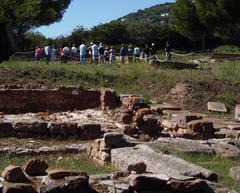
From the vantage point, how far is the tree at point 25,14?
44.7 meters

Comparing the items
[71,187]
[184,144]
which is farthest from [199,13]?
[71,187]

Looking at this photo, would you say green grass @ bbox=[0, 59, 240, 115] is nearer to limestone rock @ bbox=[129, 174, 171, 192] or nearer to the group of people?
the group of people

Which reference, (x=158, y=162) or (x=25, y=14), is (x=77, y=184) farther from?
(x=25, y=14)

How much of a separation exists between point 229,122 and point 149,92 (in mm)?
5381

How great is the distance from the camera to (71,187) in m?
6.35

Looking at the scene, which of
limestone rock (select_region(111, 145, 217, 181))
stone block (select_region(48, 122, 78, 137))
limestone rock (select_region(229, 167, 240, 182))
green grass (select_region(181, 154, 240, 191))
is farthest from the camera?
stone block (select_region(48, 122, 78, 137))

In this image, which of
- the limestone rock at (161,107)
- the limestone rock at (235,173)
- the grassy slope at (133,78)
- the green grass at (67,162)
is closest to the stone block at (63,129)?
the green grass at (67,162)

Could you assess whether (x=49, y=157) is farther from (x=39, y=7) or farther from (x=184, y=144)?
(x=39, y=7)

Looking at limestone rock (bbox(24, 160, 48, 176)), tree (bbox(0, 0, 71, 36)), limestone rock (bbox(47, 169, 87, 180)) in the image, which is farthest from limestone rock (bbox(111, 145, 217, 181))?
tree (bbox(0, 0, 71, 36))

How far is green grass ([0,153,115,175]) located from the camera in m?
9.52

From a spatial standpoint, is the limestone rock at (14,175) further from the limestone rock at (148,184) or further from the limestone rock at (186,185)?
the limestone rock at (186,185)

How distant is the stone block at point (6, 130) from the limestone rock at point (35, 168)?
6100mm

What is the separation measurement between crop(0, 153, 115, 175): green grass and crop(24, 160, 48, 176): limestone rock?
2231 mm

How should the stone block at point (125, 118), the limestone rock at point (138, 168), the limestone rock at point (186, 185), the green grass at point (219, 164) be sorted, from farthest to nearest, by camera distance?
the stone block at point (125, 118) → the green grass at point (219, 164) → the limestone rock at point (138, 168) → the limestone rock at point (186, 185)
